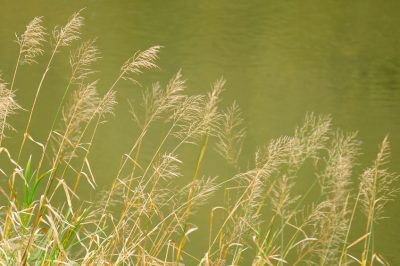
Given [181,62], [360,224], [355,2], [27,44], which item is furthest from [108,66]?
[27,44]

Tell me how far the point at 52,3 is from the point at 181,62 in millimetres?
4608

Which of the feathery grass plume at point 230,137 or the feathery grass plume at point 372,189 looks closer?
the feathery grass plume at point 372,189

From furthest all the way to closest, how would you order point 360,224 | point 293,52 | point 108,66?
point 293,52, point 108,66, point 360,224

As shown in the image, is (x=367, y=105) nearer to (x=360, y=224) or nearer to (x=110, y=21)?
(x=360, y=224)

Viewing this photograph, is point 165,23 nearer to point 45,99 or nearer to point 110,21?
point 110,21

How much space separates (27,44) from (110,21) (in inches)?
470

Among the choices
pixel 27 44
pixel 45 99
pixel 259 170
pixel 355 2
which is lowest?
pixel 355 2

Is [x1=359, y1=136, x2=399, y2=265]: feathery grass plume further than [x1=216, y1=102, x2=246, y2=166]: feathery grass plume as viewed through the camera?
No

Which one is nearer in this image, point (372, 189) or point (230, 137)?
point (372, 189)

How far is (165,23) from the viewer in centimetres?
1399

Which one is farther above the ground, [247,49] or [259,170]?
[259,170]

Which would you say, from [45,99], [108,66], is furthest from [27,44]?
[108,66]

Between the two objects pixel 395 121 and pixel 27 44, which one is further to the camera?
pixel 395 121

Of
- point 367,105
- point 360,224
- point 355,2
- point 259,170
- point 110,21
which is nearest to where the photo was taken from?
point 259,170
